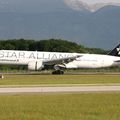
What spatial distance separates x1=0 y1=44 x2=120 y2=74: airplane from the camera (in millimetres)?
66875

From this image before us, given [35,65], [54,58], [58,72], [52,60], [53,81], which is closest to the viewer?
[53,81]

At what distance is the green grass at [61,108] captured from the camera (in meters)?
17.8

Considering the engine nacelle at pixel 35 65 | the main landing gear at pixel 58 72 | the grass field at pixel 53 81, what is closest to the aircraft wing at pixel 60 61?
the engine nacelle at pixel 35 65

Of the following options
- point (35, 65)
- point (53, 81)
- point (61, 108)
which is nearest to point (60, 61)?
point (35, 65)

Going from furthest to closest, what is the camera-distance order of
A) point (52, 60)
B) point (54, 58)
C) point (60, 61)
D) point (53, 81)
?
point (54, 58)
point (60, 61)
point (52, 60)
point (53, 81)

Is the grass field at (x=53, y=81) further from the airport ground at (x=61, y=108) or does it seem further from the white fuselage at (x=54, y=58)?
the airport ground at (x=61, y=108)

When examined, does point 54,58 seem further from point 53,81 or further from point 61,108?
point 61,108

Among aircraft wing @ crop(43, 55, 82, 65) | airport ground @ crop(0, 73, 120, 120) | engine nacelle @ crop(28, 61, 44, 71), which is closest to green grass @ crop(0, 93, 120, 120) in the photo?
airport ground @ crop(0, 73, 120, 120)

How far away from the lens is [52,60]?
67250 millimetres

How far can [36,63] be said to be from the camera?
66.4 m

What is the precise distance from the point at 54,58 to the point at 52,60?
1.55 meters

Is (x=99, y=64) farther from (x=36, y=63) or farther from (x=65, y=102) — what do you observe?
(x=65, y=102)

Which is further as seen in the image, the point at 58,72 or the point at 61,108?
the point at 58,72

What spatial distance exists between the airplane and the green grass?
42.3m
